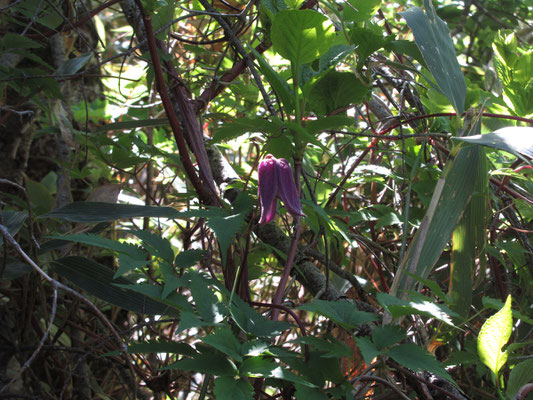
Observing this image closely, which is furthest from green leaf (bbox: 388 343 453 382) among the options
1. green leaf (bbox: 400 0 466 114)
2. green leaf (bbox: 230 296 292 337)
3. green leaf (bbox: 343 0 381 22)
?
green leaf (bbox: 343 0 381 22)

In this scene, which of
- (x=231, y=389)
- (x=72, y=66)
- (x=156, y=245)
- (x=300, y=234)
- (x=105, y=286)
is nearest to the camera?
(x=231, y=389)

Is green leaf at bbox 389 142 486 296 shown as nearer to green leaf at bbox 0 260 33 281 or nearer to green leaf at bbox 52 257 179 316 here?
green leaf at bbox 52 257 179 316

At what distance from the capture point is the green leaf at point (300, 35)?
0.60 metres

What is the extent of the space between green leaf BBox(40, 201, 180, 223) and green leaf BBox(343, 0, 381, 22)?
0.40m

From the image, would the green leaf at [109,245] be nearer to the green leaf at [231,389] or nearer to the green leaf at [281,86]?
the green leaf at [231,389]

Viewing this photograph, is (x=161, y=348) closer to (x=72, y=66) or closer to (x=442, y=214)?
(x=442, y=214)

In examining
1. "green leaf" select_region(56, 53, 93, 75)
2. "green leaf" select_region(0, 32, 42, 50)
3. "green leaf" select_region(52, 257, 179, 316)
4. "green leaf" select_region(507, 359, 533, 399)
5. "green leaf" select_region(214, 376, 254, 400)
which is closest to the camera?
"green leaf" select_region(214, 376, 254, 400)

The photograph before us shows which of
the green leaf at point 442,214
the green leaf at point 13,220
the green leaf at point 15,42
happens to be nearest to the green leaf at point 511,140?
the green leaf at point 442,214

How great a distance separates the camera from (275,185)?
617 millimetres

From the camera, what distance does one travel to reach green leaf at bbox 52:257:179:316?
2.19ft

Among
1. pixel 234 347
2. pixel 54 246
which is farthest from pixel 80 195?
pixel 234 347

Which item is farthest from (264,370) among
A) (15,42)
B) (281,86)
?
(15,42)

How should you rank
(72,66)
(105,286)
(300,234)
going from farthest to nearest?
1. (72,66)
2. (300,234)
3. (105,286)

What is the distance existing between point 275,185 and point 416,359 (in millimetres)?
259
